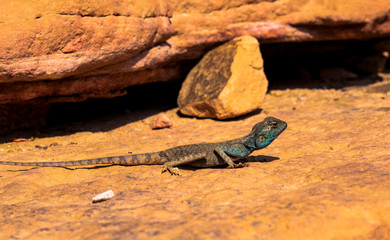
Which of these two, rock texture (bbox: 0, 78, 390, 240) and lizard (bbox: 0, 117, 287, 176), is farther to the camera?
lizard (bbox: 0, 117, 287, 176)

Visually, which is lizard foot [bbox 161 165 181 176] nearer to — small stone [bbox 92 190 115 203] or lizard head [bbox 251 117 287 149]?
small stone [bbox 92 190 115 203]

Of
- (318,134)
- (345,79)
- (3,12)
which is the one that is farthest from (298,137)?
(345,79)

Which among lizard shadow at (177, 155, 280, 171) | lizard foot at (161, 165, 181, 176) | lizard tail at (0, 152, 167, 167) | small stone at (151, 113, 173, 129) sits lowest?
small stone at (151, 113, 173, 129)

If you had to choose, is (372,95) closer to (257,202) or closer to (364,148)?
(364,148)

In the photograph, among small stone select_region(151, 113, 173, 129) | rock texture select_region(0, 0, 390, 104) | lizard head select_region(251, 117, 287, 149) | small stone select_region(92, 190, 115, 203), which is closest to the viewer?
small stone select_region(92, 190, 115, 203)

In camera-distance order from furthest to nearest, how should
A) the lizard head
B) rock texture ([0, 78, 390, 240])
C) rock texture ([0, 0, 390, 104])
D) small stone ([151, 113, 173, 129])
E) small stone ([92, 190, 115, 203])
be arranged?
1. small stone ([151, 113, 173, 129])
2. rock texture ([0, 0, 390, 104])
3. the lizard head
4. small stone ([92, 190, 115, 203])
5. rock texture ([0, 78, 390, 240])

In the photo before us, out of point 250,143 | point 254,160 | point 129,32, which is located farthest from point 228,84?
point 250,143

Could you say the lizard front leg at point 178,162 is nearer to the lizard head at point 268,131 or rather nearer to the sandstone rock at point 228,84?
the lizard head at point 268,131

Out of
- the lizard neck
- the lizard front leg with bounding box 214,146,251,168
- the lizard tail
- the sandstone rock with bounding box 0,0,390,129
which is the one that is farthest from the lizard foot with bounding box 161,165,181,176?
the sandstone rock with bounding box 0,0,390,129

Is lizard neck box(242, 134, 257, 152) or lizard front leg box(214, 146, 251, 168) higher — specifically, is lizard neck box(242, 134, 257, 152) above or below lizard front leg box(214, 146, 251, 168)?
above
